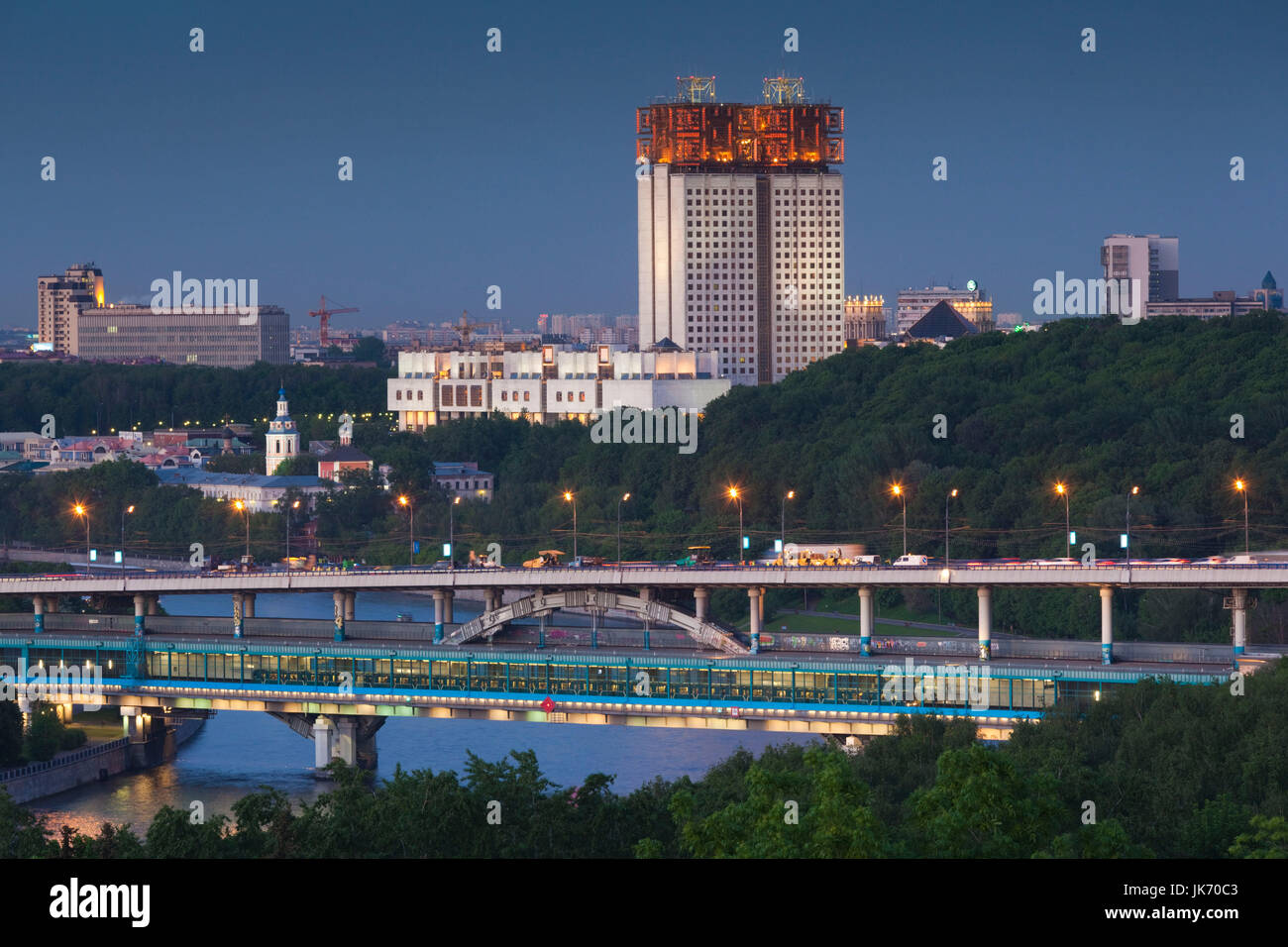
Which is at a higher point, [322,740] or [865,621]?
[865,621]

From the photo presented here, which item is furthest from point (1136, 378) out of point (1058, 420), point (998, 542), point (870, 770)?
point (870, 770)

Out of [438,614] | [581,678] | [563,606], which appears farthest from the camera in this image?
[438,614]

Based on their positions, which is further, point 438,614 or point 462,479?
point 462,479

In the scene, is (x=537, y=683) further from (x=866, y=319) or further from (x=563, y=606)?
(x=866, y=319)

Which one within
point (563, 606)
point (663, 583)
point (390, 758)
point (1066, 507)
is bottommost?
point (390, 758)

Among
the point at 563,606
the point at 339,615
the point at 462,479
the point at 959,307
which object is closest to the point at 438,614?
the point at 339,615
